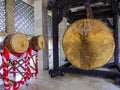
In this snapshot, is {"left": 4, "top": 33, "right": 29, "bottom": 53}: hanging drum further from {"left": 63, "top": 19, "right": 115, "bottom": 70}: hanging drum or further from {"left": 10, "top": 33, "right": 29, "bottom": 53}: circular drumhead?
{"left": 63, "top": 19, "right": 115, "bottom": 70}: hanging drum

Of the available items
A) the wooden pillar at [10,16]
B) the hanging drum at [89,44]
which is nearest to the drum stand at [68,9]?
the hanging drum at [89,44]

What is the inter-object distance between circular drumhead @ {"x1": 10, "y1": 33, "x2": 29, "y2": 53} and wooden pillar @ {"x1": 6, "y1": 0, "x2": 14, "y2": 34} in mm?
4243

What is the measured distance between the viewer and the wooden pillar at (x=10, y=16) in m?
6.61

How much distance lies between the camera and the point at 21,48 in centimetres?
258

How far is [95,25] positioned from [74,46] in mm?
699

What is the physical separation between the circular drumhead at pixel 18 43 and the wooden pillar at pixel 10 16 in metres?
4.24

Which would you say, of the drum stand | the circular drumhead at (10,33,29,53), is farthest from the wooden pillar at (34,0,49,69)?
the circular drumhead at (10,33,29,53)

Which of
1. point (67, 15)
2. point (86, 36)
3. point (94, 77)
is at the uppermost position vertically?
point (67, 15)

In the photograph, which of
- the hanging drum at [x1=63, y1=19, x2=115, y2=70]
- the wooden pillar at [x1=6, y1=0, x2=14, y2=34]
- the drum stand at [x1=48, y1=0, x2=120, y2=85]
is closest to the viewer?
the hanging drum at [x1=63, y1=19, x2=115, y2=70]

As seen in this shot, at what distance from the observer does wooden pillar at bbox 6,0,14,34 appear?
661 cm

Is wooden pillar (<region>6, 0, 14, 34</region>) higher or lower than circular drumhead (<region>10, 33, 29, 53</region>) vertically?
higher

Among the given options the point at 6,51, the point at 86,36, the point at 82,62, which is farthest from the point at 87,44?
the point at 6,51

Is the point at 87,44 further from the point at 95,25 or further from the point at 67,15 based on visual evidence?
the point at 67,15

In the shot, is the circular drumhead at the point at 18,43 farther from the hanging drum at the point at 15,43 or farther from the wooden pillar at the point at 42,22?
the wooden pillar at the point at 42,22
